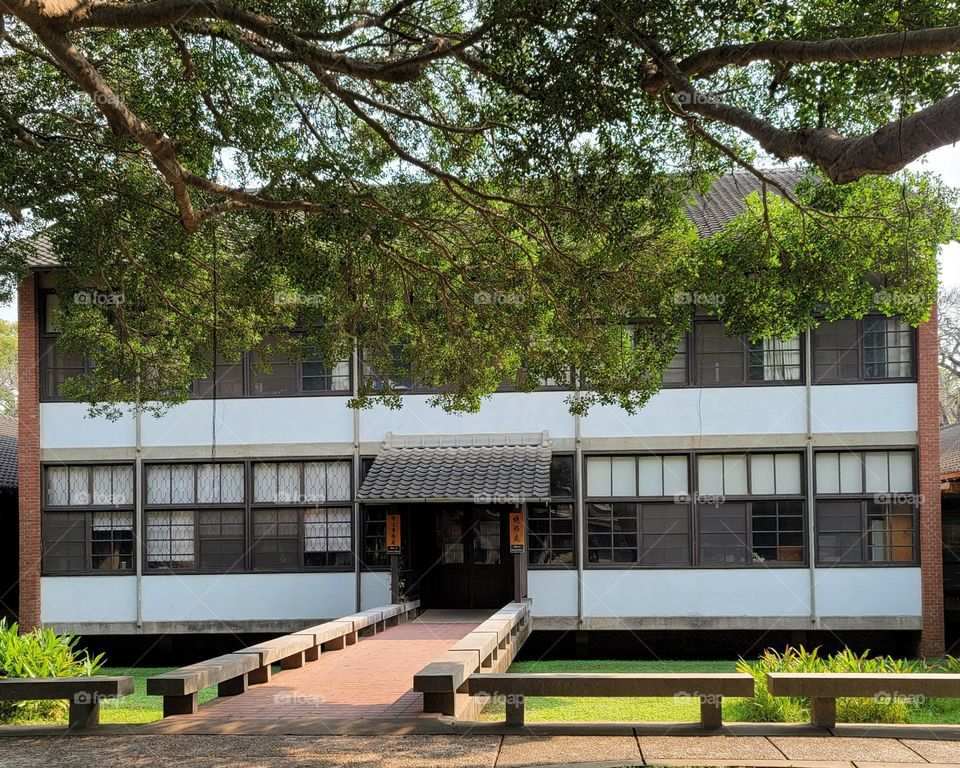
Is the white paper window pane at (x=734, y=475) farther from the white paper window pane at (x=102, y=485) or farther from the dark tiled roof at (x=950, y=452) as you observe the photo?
the white paper window pane at (x=102, y=485)

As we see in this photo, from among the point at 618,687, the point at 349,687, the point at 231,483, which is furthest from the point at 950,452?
the point at 618,687

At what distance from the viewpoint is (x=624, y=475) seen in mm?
17469

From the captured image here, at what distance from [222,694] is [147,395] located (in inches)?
179

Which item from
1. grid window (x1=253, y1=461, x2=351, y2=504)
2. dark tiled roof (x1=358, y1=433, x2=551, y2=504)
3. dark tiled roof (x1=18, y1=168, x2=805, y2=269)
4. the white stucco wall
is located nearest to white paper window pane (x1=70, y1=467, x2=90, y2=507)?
grid window (x1=253, y1=461, x2=351, y2=504)

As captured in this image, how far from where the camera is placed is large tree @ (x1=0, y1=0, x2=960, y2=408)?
281 inches

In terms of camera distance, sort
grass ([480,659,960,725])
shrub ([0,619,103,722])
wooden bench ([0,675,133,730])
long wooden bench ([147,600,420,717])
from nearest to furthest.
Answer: wooden bench ([0,675,133,730]) < long wooden bench ([147,600,420,717]) < grass ([480,659,960,725]) < shrub ([0,619,103,722])

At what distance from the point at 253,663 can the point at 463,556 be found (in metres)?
8.22

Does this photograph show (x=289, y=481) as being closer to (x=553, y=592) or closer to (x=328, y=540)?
(x=328, y=540)

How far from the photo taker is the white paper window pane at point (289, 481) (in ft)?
58.5

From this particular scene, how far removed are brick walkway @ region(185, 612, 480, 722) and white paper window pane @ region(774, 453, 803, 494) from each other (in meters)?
6.40

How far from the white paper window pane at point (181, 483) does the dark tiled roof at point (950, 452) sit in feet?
45.4

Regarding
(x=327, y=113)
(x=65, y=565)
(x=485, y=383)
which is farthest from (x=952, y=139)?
(x=65, y=565)

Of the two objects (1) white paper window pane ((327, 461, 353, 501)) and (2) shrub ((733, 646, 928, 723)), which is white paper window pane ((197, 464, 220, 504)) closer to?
(1) white paper window pane ((327, 461, 353, 501))

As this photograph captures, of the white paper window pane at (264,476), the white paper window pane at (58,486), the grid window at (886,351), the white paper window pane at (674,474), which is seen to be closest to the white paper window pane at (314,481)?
the white paper window pane at (264,476)
